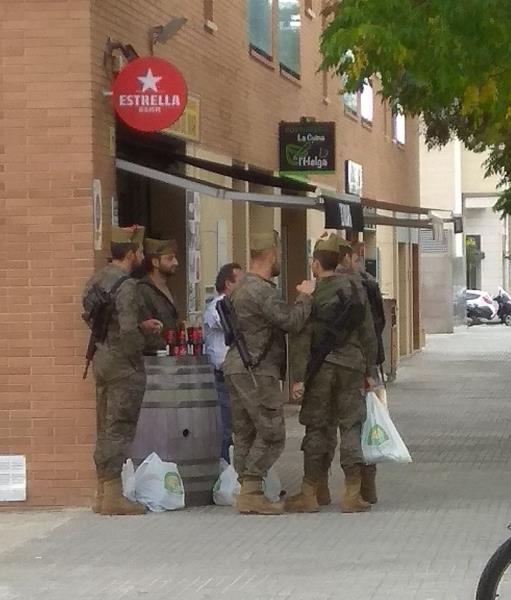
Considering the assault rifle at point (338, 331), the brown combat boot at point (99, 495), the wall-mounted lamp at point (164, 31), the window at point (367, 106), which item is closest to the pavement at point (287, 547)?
the brown combat boot at point (99, 495)

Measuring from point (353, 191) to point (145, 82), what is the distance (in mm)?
13286

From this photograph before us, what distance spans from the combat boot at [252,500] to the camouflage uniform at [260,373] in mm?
63

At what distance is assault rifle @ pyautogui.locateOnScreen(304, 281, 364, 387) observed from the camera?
1189 centimetres

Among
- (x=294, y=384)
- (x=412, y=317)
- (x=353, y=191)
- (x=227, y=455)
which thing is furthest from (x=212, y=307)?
(x=412, y=317)

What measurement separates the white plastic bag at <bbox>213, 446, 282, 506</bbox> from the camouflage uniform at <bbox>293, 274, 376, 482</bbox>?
556mm

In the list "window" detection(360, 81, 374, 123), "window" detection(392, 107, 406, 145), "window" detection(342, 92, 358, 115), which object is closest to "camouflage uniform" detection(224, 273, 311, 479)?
"window" detection(342, 92, 358, 115)

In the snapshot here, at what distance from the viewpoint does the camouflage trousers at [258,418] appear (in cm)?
1174

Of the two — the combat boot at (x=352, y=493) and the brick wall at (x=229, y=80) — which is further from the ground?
the brick wall at (x=229, y=80)

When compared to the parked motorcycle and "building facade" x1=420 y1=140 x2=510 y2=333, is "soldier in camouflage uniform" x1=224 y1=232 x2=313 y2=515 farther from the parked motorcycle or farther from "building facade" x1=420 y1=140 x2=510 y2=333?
the parked motorcycle

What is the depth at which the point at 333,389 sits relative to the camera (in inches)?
472

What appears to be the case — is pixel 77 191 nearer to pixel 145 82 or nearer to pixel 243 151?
pixel 145 82

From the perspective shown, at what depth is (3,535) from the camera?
11227 millimetres

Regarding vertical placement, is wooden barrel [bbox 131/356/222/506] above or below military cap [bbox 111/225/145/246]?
below

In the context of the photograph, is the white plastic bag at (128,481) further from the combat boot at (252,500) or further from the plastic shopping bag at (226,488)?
the combat boot at (252,500)
